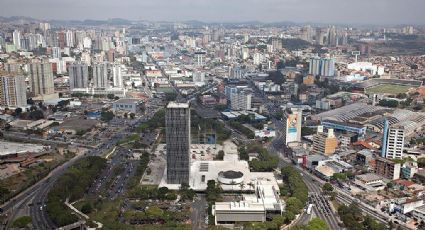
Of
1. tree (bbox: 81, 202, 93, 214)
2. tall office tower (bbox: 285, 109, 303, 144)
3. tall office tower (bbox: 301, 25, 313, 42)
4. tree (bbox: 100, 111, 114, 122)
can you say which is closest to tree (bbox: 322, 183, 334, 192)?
tall office tower (bbox: 285, 109, 303, 144)

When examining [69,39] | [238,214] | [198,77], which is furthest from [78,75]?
[238,214]

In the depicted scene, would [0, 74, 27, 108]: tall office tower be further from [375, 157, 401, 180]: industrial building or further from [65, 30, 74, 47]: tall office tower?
[65, 30, 74, 47]: tall office tower

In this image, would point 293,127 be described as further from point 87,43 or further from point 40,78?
point 87,43

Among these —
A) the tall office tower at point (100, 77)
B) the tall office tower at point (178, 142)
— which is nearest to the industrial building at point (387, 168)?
the tall office tower at point (178, 142)

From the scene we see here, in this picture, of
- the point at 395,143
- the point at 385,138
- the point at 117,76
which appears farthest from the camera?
the point at 117,76

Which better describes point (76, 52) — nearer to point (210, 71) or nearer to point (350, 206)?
point (210, 71)

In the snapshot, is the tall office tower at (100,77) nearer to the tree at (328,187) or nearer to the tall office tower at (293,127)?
the tall office tower at (293,127)
